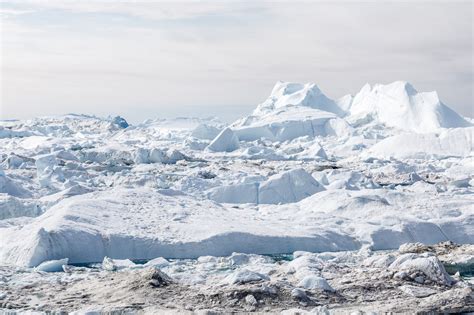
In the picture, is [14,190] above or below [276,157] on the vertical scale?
above

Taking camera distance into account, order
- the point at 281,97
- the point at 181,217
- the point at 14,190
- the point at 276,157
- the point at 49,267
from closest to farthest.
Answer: the point at 49,267
the point at 181,217
the point at 14,190
the point at 276,157
the point at 281,97

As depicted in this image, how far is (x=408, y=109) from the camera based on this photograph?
4306cm

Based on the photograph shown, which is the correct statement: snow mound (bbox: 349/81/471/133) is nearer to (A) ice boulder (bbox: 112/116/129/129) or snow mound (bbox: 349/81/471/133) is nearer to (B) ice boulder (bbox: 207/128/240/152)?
(B) ice boulder (bbox: 207/128/240/152)

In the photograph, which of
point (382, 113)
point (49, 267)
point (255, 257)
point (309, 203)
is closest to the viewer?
point (49, 267)

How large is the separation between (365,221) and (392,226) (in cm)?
71

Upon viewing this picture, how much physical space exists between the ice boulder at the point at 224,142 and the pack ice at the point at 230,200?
61 millimetres

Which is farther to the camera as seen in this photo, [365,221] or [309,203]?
[309,203]

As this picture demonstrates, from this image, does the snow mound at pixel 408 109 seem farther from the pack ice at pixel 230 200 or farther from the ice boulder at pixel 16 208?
the ice boulder at pixel 16 208

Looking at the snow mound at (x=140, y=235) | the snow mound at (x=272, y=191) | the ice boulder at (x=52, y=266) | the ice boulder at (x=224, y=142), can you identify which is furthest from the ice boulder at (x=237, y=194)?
the ice boulder at (x=224, y=142)

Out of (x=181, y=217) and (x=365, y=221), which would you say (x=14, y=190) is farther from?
(x=365, y=221)

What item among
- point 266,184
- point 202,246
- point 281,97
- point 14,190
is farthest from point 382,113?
point 202,246

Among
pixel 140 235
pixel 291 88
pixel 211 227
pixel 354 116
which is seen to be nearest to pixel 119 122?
pixel 291 88

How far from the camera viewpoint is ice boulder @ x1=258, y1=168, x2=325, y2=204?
17.9m

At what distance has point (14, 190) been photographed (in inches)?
696
